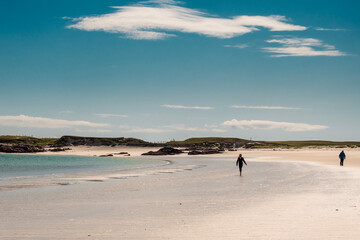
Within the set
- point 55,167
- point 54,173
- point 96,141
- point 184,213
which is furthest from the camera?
point 96,141

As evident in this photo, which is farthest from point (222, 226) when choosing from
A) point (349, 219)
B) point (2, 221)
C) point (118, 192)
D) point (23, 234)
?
point (118, 192)

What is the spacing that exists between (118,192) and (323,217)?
11.6 metres

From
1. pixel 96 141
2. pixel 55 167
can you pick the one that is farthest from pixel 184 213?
pixel 96 141

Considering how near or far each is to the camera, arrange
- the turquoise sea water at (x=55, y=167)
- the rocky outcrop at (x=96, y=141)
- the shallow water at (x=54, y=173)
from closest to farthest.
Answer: the shallow water at (x=54, y=173) < the turquoise sea water at (x=55, y=167) < the rocky outcrop at (x=96, y=141)

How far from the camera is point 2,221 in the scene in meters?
13.2

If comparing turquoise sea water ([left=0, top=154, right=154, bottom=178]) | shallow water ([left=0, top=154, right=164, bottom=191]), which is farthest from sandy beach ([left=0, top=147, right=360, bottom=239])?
turquoise sea water ([left=0, top=154, right=154, bottom=178])

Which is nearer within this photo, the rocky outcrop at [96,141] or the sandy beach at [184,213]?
the sandy beach at [184,213]

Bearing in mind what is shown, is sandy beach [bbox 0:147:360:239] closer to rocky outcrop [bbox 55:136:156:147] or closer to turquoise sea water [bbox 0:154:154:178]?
turquoise sea water [bbox 0:154:154:178]

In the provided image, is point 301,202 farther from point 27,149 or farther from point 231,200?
point 27,149

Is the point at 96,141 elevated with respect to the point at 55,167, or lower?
elevated

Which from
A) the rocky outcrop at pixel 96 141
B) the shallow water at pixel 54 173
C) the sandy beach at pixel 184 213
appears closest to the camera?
the sandy beach at pixel 184 213

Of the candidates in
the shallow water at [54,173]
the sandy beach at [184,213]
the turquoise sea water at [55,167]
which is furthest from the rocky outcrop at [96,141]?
the sandy beach at [184,213]

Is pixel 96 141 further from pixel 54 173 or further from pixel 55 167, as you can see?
pixel 54 173

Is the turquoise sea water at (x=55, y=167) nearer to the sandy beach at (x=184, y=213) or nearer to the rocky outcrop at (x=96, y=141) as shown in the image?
the sandy beach at (x=184, y=213)
